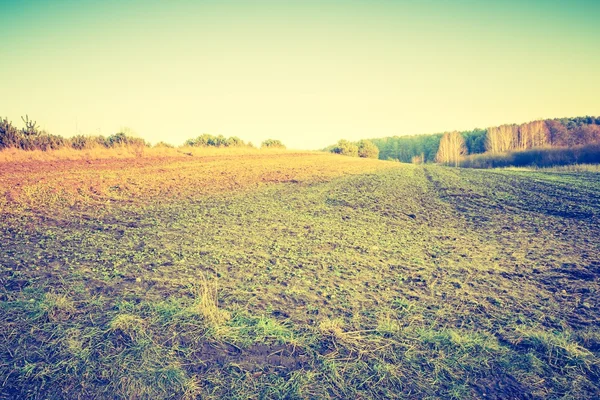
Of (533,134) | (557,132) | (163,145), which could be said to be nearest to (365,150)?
(533,134)

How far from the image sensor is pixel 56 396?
245 centimetres

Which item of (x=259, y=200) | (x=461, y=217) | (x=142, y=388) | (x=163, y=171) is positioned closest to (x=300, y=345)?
(x=142, y=388)

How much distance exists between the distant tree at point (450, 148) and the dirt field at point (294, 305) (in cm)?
6617

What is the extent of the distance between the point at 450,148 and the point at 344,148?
83.2 ft

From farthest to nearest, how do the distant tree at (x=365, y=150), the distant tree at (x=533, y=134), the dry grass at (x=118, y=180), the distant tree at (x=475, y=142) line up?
the distant tree at (x=475, y=142) < the distant tree at (x=365, y=150) < the distant tree at (x=533, y=134) < the dry grass at (x=118, y=180)

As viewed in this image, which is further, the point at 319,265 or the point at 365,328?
the point at 319,265

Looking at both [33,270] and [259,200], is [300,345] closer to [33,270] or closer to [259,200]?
[33,270]

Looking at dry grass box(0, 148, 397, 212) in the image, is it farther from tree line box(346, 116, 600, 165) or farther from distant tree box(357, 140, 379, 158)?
distant tree box(357, 140, 379, 158)

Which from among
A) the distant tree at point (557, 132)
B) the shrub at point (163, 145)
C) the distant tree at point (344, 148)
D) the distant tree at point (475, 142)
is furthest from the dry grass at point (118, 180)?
the distant tree at point (475, 142)

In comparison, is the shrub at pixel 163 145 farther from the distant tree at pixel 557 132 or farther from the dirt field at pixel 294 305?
the distant tree at pixel 557 132

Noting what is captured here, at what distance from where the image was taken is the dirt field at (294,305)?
2.64m

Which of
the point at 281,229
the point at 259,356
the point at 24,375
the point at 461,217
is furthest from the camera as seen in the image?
the point at 461,217

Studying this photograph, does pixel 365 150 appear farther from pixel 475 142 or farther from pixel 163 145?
pixel 163 145

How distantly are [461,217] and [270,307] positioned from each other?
7158 millimetres
